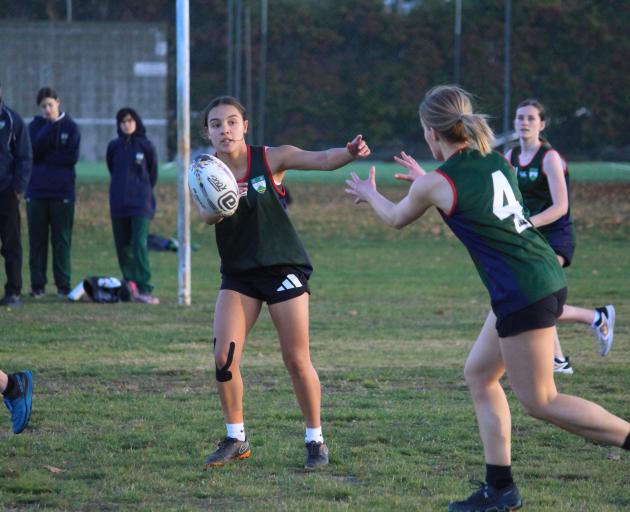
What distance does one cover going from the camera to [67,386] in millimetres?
7699

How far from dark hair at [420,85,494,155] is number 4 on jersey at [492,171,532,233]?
0.14 m

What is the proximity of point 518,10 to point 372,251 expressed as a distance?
2379 centimetres

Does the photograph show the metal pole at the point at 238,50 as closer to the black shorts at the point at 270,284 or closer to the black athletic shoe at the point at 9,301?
the black athletic shoe at the point at 9,301

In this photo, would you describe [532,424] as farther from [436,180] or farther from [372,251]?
[372,251]

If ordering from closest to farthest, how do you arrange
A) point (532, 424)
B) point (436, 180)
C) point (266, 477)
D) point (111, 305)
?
point (436, 180) < point (266, 477) < point (532, 424) < point (111, 305)

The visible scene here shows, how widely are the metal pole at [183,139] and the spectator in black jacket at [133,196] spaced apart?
59 cm

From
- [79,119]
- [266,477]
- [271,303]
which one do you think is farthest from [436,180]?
[79,119]

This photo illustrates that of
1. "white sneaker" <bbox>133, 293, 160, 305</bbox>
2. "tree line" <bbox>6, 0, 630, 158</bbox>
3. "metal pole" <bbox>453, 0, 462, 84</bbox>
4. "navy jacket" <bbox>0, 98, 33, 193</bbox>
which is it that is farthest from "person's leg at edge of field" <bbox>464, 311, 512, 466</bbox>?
"tree line" <bbox>6, 0, 630, 158</bbox>

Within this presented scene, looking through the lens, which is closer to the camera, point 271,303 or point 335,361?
point 271,303

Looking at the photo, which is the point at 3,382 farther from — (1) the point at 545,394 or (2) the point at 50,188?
(2) the point at 50,188

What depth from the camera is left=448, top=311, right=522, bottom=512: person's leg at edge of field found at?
4.74 metres

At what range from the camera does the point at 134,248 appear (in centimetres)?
1236

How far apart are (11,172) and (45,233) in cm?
142

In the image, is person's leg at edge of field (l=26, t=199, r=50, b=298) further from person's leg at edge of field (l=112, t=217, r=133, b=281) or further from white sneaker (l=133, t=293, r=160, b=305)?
white sneaker (l=133, t=293, r=160, b=305)
